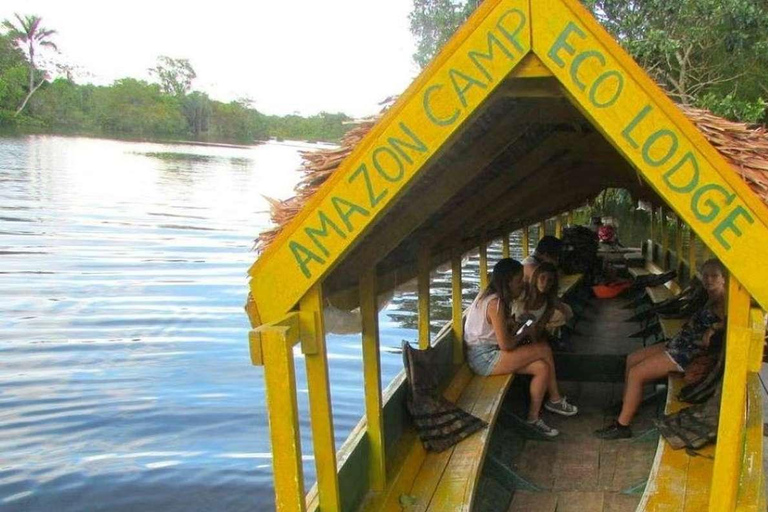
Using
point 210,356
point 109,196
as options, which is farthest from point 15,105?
point 210,356

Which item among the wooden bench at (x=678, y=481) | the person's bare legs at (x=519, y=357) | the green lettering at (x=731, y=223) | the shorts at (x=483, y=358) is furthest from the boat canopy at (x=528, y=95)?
the shorts at (x=483, y=358)

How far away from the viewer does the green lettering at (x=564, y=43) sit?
2.60 m

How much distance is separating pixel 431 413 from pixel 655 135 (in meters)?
2.68

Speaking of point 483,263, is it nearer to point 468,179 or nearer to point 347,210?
point 468,179

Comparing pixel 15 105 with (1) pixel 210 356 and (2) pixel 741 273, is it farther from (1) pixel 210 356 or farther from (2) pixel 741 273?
(2) pixel 741 273

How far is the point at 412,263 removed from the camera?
17.3 feet

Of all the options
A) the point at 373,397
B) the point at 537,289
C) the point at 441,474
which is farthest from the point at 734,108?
the point at 373,397

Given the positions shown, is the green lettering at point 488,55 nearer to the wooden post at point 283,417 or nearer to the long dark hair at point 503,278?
the wooden post at point 283,417

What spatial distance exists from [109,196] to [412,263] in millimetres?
28117

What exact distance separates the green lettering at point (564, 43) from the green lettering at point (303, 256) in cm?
113

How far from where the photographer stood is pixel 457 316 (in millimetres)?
6223

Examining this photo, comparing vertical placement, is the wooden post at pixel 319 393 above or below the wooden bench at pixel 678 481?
above

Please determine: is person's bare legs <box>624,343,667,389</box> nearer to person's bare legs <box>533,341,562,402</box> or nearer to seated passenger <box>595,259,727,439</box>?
seated passenger <box>595,259,727,439</box>

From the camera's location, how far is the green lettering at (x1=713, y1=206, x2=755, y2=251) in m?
2.60
